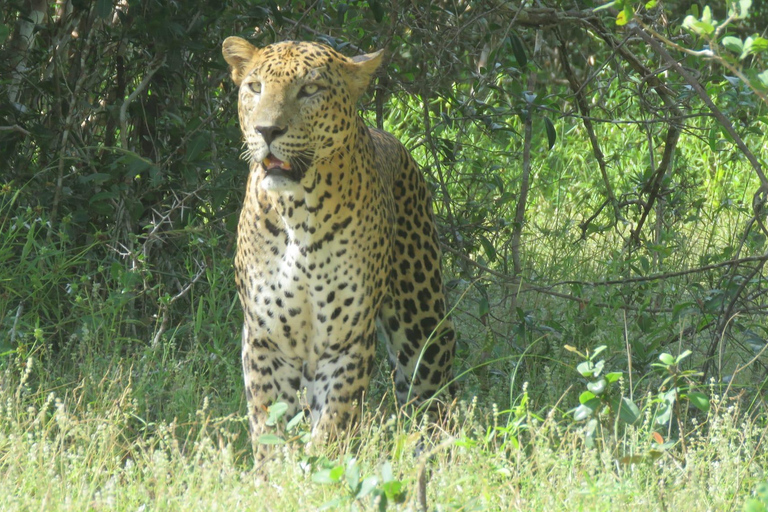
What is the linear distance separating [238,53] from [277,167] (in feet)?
2.08

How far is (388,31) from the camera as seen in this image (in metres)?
5.35

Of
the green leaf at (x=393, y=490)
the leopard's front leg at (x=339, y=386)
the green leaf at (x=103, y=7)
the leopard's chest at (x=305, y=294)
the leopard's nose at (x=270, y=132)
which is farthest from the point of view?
the green leaf at (x=103, y=7)

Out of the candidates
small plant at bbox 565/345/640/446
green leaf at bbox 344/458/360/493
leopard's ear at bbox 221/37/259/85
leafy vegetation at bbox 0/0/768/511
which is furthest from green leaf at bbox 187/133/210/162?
green leaf at bbox 344/458/360/493

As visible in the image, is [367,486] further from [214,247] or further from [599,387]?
[214,247]

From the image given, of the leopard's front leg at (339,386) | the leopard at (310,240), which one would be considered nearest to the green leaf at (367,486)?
the leopard at (310,240)

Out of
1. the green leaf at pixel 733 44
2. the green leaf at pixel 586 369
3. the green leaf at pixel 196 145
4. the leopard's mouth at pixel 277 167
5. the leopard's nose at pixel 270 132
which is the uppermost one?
the green leaf at pixel 733 44

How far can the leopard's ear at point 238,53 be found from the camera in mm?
3996

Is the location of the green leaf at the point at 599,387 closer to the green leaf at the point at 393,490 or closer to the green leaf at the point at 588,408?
the green leaf at the point at 588,408

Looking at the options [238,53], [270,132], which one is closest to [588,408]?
[270,132]

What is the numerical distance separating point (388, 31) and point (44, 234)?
2047 millimetres

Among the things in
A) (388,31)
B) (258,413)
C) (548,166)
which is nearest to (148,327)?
(258,413)

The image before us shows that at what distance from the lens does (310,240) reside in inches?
153

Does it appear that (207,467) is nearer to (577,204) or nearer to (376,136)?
(376,136)

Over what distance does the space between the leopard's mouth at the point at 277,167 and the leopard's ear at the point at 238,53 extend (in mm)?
526
